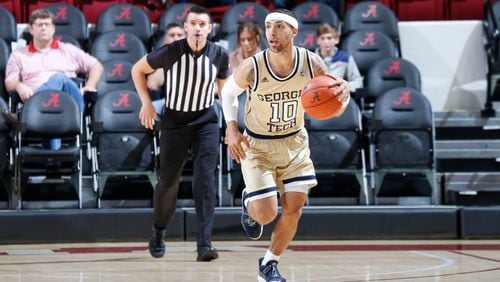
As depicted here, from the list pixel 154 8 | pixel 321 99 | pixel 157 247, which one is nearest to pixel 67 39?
pixel 154 8

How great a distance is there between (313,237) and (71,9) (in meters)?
4.30

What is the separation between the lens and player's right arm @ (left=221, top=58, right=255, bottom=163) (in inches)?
246

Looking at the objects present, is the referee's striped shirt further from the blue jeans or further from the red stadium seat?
the red stadium seat

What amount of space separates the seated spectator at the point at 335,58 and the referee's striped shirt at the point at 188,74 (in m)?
2.95

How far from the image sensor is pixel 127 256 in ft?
26.7

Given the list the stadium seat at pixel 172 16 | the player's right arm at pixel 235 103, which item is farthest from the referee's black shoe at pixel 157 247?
the stadium seat at pixel 172 16

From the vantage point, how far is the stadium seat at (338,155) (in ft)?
33.2

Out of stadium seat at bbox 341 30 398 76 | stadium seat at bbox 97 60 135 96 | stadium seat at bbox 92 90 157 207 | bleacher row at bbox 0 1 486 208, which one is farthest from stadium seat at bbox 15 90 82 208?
stadium seat at bbox 341 30 398 76

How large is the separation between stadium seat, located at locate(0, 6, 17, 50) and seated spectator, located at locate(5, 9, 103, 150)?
87cm

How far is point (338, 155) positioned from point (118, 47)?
291 cm

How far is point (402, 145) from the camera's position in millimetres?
10227

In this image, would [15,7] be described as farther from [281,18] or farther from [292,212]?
[292,212]

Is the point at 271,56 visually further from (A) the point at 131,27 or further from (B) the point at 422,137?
(A) the point at 131,27

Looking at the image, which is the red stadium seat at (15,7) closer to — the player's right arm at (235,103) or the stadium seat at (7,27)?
the stadium seat at (7,27)
